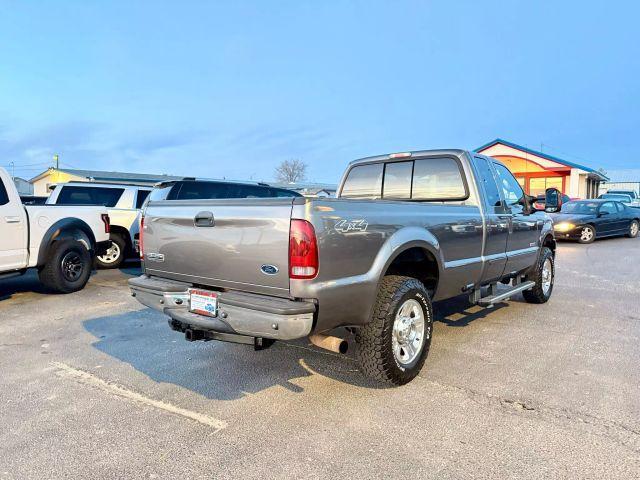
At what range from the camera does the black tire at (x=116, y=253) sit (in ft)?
34.0

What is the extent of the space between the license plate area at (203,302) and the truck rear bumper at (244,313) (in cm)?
3

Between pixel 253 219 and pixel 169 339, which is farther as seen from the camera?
pixel 169 339

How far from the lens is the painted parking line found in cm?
333

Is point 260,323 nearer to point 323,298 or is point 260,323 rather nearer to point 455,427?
point 323,298

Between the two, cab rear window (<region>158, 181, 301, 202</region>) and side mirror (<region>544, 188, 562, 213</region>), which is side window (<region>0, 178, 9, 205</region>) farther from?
side mirror (<region>544, 188, 562, 213</region>)

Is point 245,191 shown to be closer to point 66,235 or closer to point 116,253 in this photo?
point 116,253

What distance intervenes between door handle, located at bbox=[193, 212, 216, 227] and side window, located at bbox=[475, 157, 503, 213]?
3.11 m

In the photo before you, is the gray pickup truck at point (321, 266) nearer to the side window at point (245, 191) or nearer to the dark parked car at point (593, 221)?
the side window at point (245, 191)

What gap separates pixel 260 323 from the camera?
3.20 meters

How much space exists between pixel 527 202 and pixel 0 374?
20.5 feet

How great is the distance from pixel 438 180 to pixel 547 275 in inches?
114

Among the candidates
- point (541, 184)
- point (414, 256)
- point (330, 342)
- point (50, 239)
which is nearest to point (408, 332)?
point (414, 256)

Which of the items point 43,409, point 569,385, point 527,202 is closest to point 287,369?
point 43,409

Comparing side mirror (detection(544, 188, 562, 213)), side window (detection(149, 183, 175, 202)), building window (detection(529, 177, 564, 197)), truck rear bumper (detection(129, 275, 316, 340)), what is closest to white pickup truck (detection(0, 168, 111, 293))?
side window (detection(149, 183, 175, 202))
